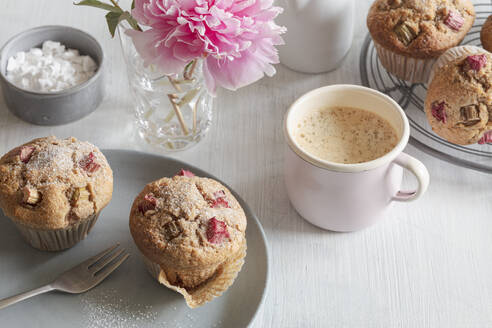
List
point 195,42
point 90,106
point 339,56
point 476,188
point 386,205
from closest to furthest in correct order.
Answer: point 195,42, point 386,205, point 476,188, point 90,106, point 339,56

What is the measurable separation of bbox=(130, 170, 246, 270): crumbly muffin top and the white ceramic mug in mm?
186

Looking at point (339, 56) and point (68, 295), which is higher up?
point (339, 56)

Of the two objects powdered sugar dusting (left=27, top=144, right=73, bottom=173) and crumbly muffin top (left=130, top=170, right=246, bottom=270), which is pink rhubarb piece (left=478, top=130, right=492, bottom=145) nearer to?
crumbly muffin top (left=130, top=170, right=246, bottom=270)

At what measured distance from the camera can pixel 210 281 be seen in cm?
128

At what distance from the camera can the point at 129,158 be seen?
4.92 feet

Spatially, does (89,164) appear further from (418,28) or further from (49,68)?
(418,28)

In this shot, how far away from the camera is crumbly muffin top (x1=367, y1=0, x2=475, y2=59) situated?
1.61 metres

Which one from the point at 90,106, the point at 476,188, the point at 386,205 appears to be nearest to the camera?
the point at 386,205

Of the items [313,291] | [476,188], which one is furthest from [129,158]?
[476,188]

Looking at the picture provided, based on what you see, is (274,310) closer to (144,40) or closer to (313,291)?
(313,291)

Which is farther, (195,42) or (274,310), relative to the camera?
(274,310)

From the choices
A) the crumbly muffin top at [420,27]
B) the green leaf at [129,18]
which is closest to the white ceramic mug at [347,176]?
the crumbly muffin top at [420,27]

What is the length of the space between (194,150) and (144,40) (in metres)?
0.48

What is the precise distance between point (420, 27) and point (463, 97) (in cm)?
27
